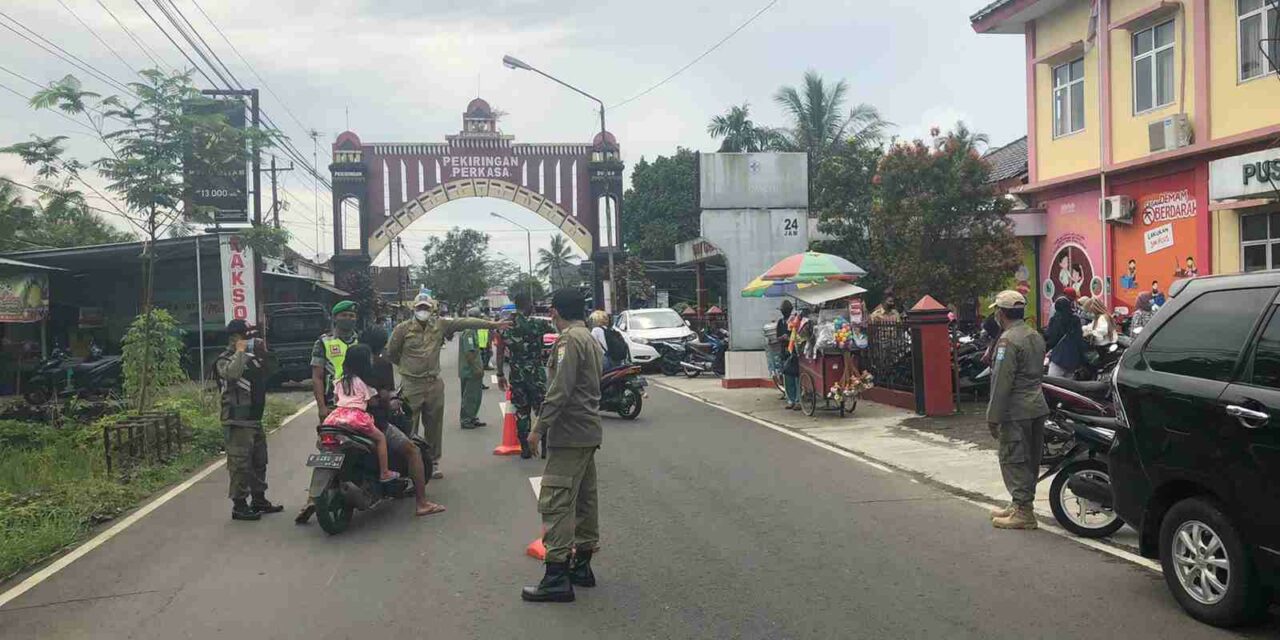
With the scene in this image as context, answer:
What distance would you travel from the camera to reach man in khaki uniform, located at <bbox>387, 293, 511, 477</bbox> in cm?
934

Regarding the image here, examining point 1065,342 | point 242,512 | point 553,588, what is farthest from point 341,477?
point 1065,342

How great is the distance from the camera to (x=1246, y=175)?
13953mm

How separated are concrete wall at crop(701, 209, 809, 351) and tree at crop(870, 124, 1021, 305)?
200cm

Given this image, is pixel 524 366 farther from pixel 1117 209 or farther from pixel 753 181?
pixel 1117 209

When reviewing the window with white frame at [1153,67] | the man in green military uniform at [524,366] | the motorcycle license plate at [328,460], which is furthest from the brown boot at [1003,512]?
the window with white frame at [1153,67]

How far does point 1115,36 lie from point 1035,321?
22.2 feet

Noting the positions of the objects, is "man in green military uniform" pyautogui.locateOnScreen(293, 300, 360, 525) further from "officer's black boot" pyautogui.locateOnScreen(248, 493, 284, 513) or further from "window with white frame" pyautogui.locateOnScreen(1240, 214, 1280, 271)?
"window with white frame" pyautogui.locateOnScreen(1240, 214, 1280, 271)

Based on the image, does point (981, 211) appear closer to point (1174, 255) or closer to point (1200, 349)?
point (1174, 255)

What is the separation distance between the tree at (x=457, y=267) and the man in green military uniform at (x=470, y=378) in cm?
6088

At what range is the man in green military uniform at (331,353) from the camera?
846 cm

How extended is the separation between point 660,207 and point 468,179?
11.7 meters

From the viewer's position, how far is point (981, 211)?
63.6ft

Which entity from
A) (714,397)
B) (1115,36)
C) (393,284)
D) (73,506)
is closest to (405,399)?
(73,506)

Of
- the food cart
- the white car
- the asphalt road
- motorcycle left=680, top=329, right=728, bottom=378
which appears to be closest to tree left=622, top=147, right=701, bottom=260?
the white car
